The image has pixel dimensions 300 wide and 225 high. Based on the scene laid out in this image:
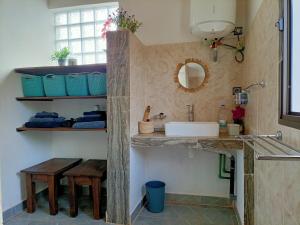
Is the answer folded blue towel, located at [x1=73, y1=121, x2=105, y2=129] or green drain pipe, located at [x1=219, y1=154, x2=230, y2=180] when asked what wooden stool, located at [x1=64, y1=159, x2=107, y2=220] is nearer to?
folded blue towel, located at [x1=73, y1=121, x2=105, y2=129]

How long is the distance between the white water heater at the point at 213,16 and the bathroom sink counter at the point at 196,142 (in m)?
1.11

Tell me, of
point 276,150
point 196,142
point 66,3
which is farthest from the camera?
point 66,3

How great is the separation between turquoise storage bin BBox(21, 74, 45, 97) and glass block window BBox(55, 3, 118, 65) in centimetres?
66

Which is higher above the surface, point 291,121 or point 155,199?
point 291,121

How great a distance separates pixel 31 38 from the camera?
113 inches

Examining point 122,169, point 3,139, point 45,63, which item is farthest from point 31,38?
point 122,169

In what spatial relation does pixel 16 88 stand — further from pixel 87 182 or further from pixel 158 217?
pixel 158 217

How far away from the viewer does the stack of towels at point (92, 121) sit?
2.50 meters

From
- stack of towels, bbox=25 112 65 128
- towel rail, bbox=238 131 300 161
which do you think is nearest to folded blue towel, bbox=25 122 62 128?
stack of towels, bbox=25 112 65 128

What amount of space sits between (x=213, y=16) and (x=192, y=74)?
71cm

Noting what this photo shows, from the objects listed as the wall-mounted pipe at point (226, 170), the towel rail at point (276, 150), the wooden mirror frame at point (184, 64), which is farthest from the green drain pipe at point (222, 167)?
the towel rail at point (276, 150)

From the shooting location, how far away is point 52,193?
2.54 m

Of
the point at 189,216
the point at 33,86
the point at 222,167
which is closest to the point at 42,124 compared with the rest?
the point at 33,86

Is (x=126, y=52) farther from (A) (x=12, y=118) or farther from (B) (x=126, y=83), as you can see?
(A) (x=12, y=118)
